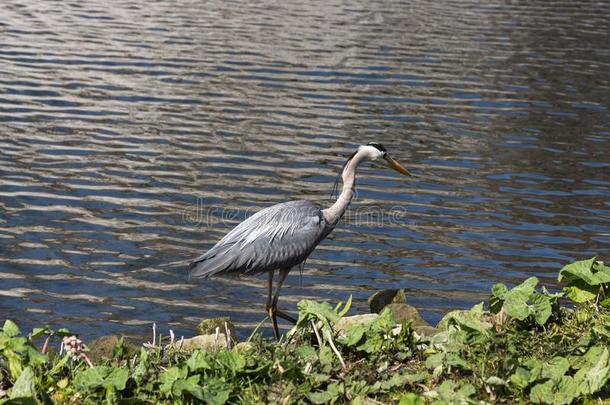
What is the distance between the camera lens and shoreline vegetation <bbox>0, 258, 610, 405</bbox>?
5.40m

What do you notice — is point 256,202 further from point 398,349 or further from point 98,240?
point 398,349

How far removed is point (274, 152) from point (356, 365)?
365 inches

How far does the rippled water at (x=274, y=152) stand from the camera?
1026 centimetres

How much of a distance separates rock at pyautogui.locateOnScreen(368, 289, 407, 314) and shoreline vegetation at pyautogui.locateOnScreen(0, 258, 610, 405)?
2.23 m

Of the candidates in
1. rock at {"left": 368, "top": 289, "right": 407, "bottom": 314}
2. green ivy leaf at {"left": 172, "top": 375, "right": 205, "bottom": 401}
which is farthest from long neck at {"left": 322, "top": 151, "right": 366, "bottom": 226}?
green ivy leaf at {"left": 172, "top": 375, "right": 205, "bottom": 401}

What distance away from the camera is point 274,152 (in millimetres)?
15039

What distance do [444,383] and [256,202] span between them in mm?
7460

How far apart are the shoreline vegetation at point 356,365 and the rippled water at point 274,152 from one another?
295cm

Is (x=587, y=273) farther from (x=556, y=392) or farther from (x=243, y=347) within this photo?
(x=243, y=347)

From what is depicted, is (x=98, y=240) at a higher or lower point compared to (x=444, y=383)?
lower

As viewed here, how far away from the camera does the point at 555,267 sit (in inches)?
426

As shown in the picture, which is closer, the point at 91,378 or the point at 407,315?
the point at 91,378

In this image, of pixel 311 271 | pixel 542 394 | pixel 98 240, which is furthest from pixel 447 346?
pixel 98 240

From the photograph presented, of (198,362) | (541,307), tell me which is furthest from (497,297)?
(198,362)
